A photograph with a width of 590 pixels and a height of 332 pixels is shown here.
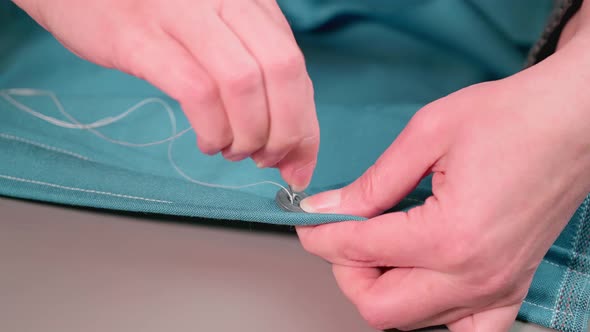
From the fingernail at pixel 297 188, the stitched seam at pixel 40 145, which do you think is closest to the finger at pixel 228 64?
the fingernail at pixel 297 188

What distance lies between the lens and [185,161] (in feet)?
2.99

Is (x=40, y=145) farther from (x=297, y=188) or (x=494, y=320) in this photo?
(x=494, y=320)

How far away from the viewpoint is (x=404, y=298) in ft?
2.17

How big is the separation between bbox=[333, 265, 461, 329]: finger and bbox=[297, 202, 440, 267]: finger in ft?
0.05

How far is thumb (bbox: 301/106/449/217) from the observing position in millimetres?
680

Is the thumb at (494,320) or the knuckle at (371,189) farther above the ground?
the knuckle at (371,189)

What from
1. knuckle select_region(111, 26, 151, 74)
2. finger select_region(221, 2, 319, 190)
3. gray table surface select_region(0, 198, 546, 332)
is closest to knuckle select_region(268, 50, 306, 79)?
finger select_region(221, 2, 319, 190)

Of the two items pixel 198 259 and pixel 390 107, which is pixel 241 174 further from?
pixel 390 107

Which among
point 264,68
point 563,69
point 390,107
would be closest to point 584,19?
point 563,69

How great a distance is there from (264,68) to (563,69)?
13.0 inches

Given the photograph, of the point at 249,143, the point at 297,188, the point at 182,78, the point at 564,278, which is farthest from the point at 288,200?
the point at 564,278

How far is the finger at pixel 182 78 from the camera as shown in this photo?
63 centimetres

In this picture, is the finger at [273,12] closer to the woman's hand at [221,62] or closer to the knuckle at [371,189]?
the woman's hand at [221,62]

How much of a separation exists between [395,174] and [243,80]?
223 mm
